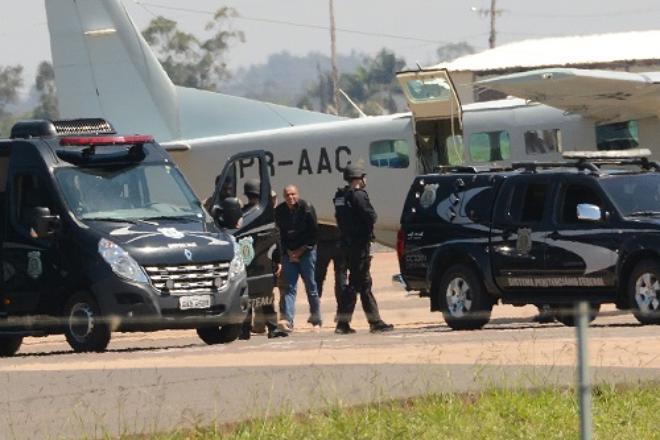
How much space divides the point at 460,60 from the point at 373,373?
1894 inches

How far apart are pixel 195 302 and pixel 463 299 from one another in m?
4.00

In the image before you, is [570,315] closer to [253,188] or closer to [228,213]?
[253,188]

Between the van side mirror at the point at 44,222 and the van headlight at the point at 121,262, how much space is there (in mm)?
505

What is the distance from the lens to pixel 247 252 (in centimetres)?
1920

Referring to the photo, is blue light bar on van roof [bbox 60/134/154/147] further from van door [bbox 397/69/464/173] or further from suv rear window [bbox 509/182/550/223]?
van door [bbox 397/69/464/173]

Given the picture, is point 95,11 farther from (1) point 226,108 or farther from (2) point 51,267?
(2) point 51,267

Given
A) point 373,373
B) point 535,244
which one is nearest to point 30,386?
point 373,373

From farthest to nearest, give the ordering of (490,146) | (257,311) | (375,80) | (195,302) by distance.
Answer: (375,80)
(490,146)
(257,311)
(195,302)

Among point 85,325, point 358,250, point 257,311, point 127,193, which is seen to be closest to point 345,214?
point 358,250

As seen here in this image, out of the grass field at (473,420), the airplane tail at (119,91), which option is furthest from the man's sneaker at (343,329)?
the airplane tail at (119,91)

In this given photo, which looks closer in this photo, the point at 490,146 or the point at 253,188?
the point at 253,188

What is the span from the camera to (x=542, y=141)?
2783cm

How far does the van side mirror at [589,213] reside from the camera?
62.2 ft

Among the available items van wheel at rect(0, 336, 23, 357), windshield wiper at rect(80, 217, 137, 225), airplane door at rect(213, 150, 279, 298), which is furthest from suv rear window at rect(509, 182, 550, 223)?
van wheel at rect(0, 336, 23, 357)
